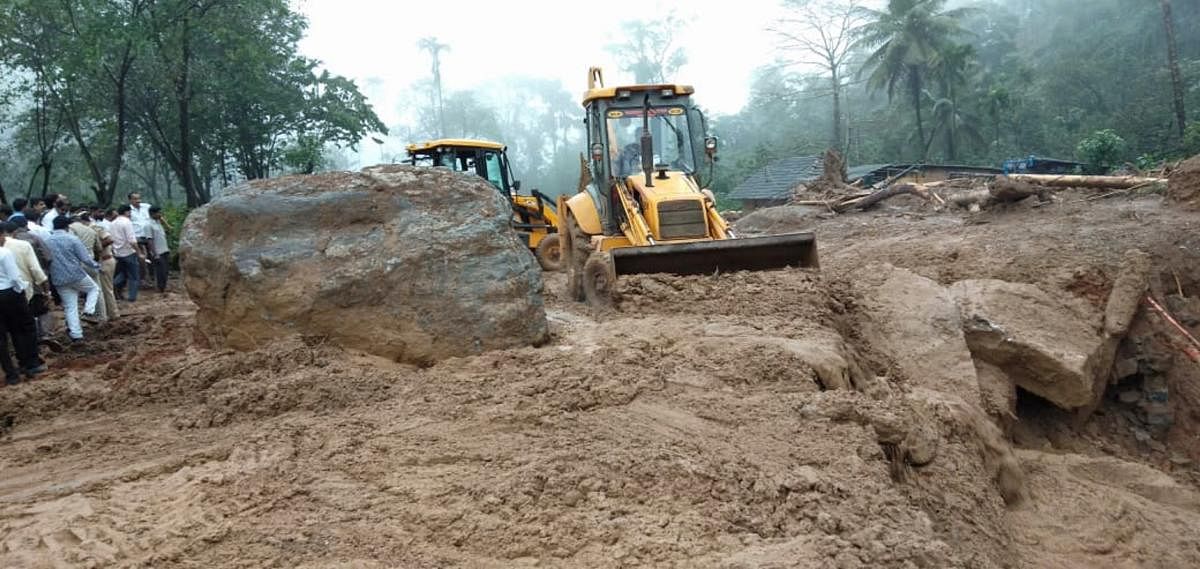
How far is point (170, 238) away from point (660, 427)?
13.6 meters

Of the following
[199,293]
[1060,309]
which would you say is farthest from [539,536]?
[1060,309]

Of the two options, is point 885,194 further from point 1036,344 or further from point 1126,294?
point 1036,344

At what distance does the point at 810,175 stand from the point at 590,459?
27509 millimetres

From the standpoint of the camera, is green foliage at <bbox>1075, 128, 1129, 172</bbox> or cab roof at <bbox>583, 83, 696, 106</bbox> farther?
green foliage at <bbox>1075, 128, 1129, 172</bbox>

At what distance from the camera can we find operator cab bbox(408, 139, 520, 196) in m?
15.3

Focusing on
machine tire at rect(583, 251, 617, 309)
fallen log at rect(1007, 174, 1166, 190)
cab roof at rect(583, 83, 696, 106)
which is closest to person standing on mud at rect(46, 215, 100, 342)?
machine tire at rect(583, 251, 617, 309)

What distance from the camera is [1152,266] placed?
8.72 m

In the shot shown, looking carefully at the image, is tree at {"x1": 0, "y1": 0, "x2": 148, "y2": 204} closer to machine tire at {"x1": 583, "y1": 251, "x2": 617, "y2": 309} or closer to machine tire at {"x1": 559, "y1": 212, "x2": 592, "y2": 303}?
machine tire at {"x1": 559, "y1": 212, "x2": 592, "y2": 303}

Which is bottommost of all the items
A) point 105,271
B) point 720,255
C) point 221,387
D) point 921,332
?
point 921,332

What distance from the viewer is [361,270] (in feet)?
18.6

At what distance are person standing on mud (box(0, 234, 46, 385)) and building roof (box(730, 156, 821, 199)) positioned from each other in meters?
24.2

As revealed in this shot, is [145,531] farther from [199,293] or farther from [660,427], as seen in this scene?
[199,293]

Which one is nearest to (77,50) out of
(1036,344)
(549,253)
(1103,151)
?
(549,253)

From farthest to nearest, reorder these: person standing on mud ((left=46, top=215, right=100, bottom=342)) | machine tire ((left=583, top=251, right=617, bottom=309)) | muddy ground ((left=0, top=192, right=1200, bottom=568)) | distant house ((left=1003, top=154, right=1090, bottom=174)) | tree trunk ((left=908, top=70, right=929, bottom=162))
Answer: tree trunk ((left=908, top=70, right=929, bottom=162)) → distant house ((left=1003, top=154, right=1090, bottom=174)) → person standing on mud ((left=46, top=215, right=100, bottom=342)) → machine tire ((left=583, top=251, right=617, bottom=309)) → muddy ground ((left=0, top=192, right=1200, bottom=568))
